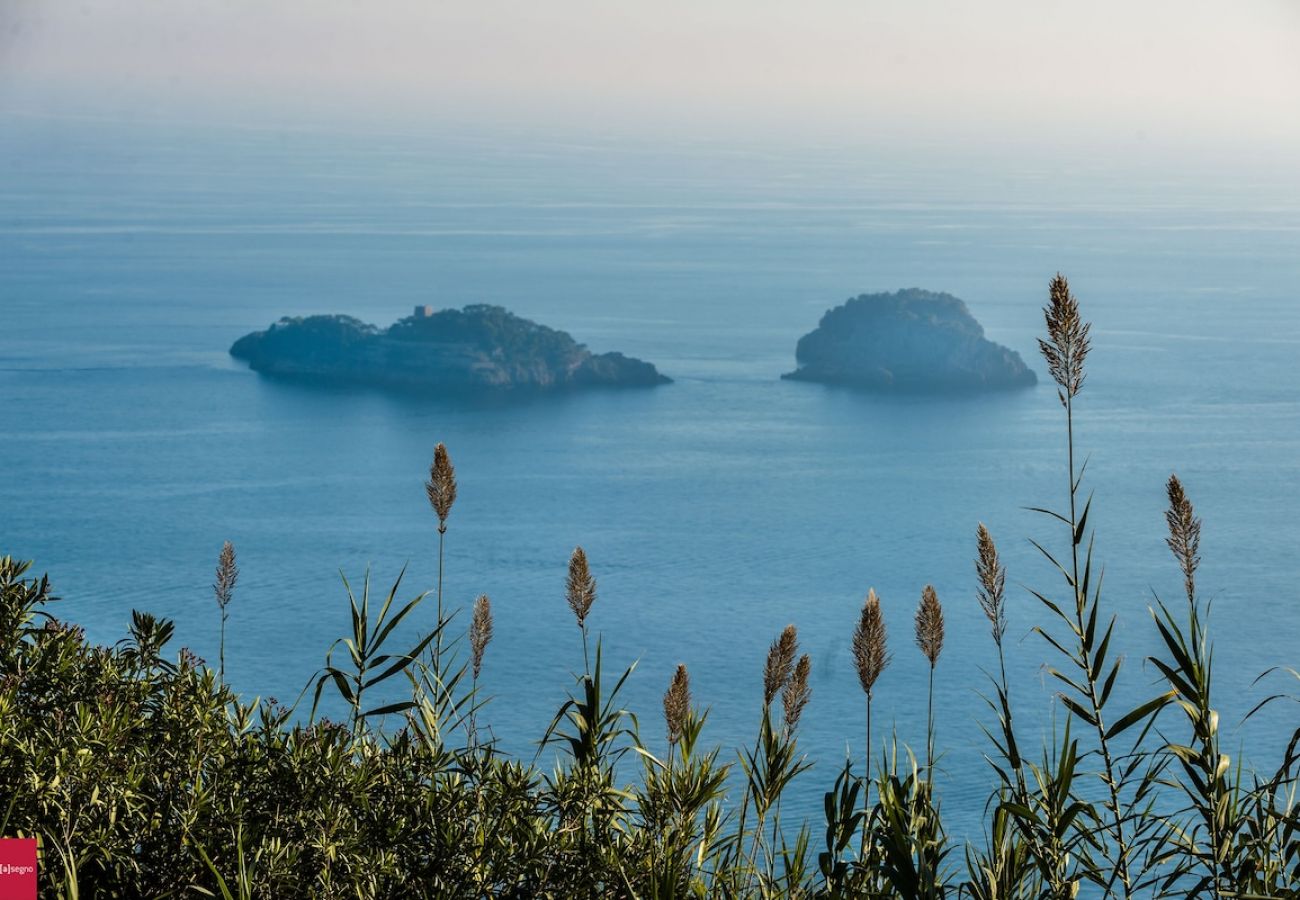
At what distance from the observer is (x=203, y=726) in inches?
201

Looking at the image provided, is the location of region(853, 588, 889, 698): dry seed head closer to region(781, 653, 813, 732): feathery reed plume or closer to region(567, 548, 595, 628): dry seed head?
region(781, 653, 813, 732): feathery reed plume

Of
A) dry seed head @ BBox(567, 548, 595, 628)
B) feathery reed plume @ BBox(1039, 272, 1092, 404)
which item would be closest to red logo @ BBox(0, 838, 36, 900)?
dry seed head @ BBox(567, 548, 595, 628)

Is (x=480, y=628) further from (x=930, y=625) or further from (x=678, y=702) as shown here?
(x=930, y=625)

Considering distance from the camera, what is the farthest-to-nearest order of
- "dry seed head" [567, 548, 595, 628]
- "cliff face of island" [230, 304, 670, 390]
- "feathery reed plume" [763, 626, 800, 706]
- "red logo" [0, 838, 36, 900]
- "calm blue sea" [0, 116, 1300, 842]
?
"cliff face of island" [230, 304, 670, 390]
"calm blue sea" [0, 116, 1300, 842]
"dry seed head" [567, 548, 595, 628]
"feathery reed plume" [763, 626, 800, 706]
"red logo" [0, 838, 36, 900]

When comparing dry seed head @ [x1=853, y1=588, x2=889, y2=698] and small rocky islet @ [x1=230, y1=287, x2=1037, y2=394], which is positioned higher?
small rocky islet @ [x1=230, y1=287, x2=1037, y2=394]

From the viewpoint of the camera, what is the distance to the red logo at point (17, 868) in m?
4.11

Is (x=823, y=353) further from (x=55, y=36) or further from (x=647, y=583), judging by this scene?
(x=55, y=36)

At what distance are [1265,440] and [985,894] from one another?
274 ft

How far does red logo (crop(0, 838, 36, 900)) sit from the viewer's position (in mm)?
4113

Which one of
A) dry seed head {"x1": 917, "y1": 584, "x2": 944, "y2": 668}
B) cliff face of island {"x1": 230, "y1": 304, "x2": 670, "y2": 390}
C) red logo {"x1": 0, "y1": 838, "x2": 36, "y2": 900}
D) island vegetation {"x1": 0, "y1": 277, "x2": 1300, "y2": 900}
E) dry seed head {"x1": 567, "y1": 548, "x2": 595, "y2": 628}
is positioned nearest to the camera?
island vegetation {"x1": 0, "y1": 277, "x2": 1300, "y2": 900}

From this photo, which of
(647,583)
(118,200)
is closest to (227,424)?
(647,583)

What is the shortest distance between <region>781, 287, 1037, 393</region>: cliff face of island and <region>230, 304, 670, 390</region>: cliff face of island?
1290cm

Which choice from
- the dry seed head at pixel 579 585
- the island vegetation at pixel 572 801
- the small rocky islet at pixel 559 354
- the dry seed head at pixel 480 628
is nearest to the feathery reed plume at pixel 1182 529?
the island vegetation at pixel 572 801

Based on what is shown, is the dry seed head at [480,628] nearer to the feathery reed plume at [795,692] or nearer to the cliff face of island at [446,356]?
the feathery reed plume at [795,692]
